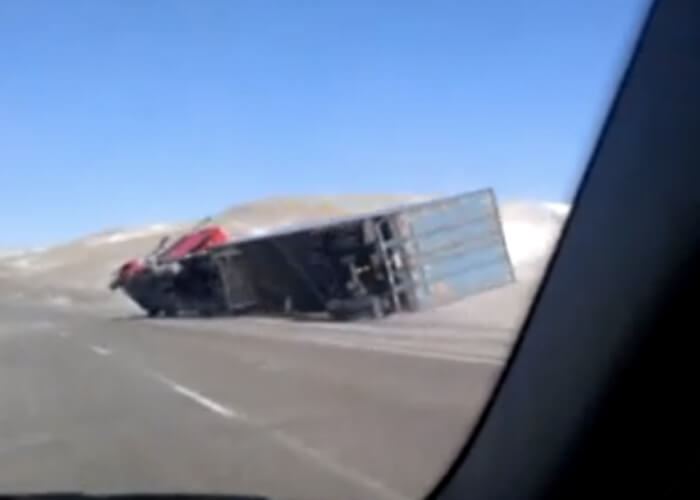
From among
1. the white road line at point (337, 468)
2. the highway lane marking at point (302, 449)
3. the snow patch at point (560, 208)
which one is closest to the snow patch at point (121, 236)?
the highway lane marking at point (302, 449)

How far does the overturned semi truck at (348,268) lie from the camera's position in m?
19.4

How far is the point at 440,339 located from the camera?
19359 mm

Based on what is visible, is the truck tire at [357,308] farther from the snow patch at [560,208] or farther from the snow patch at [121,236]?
the snow patch at [560,208]

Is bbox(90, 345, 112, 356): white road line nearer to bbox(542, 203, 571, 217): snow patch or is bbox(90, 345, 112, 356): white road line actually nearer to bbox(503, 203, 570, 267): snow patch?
bbox(503, 203, 570, 267): snow patch

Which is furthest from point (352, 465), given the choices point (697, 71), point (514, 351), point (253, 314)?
point (253, 314)

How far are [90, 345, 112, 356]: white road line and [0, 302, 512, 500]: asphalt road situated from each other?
0.04m

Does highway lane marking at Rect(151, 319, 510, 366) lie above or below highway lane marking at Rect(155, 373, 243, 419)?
below

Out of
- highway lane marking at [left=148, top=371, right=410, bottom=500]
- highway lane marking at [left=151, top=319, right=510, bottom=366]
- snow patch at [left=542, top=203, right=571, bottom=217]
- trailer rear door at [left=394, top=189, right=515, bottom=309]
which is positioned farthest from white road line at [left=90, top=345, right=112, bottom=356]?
snow patch at [left=542, top=203, right=571, bottom=217]

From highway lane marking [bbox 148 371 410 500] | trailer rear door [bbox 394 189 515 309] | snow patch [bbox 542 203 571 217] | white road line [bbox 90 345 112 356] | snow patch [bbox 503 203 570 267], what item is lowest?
white road line [bbox 90 345 112 356]

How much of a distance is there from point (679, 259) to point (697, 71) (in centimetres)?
57

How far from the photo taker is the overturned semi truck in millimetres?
19375

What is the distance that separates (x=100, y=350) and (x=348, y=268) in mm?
7277

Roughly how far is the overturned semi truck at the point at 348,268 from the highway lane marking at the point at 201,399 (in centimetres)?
373

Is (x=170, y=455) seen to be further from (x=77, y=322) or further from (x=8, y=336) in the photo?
(x=77, y=322)
